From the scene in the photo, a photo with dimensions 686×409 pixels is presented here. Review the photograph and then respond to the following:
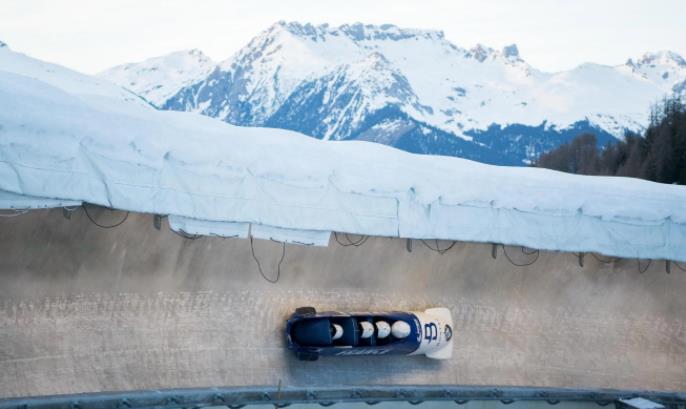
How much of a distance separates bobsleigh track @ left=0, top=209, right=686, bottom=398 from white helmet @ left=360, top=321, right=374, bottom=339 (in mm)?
598

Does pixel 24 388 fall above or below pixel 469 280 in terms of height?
below

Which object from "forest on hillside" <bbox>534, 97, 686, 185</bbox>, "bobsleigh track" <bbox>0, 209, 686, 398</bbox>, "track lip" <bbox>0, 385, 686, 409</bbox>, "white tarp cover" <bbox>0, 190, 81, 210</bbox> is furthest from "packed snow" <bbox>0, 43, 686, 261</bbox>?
"forest on hillside" <bbox>534, 97, 686, 185</bbox>

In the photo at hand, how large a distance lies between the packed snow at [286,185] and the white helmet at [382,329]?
3.54ft

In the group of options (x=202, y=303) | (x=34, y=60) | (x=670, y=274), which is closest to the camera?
(x=202, y=303)

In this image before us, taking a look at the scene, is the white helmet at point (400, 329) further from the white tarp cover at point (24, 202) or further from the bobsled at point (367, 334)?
the white tarp cover at point (24, 202)

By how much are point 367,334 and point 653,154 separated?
141 ft

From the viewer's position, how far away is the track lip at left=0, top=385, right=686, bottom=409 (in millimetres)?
7824

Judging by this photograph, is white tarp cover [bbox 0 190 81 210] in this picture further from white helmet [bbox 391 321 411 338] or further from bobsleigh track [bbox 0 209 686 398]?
white helmet [bbox 391 321 411 338]

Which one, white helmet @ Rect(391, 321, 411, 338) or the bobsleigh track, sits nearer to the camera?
the bobsleigh track

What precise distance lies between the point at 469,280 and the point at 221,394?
4.10 metres

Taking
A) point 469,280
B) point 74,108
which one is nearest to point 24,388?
point 74,108

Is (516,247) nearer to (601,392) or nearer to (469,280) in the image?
(469,280)

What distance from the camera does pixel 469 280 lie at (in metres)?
11.4

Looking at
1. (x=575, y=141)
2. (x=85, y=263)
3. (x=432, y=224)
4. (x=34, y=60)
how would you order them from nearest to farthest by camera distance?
(x=85, y=263)
(x=432, y=224)
(x=34, y=60)
(x=575, y=141)
